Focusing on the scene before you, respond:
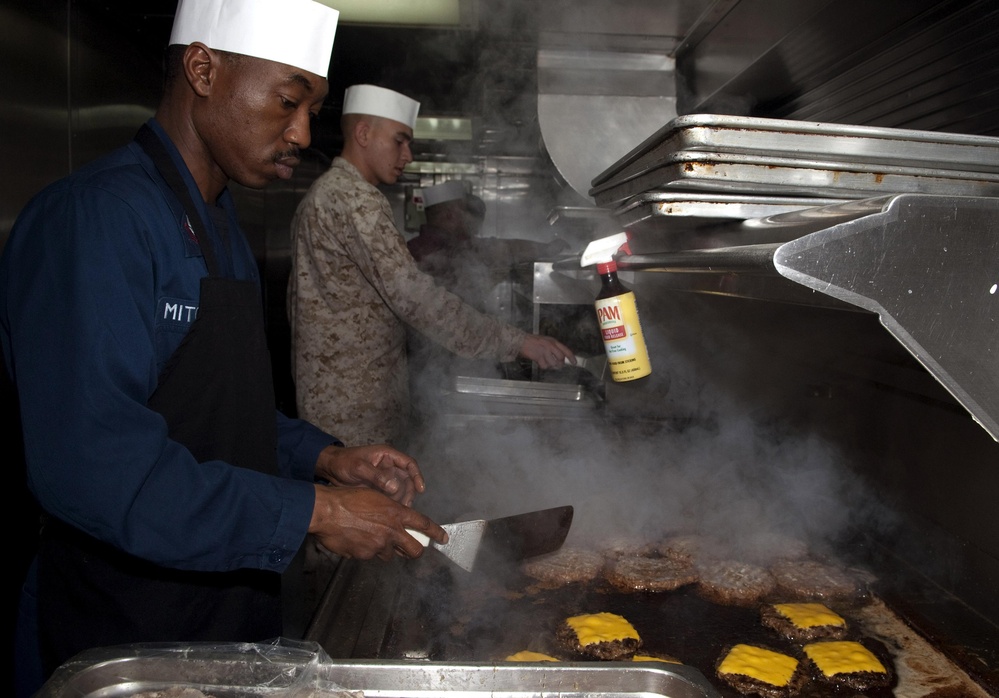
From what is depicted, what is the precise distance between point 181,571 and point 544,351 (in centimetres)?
186

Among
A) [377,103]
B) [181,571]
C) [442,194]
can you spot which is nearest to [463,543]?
[181,571]

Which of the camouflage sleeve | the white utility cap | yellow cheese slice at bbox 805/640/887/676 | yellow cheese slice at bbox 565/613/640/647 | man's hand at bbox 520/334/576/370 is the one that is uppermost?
the white utility cap

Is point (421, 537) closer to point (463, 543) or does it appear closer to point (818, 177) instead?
point (463, 543)

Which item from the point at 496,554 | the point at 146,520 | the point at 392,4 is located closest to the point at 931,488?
the point at 496,554

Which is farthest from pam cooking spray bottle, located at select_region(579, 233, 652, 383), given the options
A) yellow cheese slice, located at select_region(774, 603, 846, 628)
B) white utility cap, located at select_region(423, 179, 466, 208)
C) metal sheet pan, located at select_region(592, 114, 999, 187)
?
white utility cap, located at select_region(423, 179, 466, 208)

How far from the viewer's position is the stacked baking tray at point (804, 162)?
1.30 meters

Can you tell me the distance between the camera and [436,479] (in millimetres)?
2830

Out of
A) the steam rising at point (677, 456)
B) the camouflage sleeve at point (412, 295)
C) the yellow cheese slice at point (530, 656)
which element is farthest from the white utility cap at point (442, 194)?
the yellow cheese slice at point (530, 656)

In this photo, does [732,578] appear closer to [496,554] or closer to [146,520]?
[496,554]

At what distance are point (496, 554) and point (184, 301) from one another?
1.08 meters

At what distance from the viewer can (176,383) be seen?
158cm

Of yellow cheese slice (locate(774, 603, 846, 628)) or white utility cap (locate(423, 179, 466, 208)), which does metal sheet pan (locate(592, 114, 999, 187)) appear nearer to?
yellow cheese slice (locate(774, 603, 846, 628))

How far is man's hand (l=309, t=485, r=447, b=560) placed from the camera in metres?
1.45

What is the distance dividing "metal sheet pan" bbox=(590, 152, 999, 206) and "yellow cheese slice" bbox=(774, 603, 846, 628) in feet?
3.40
